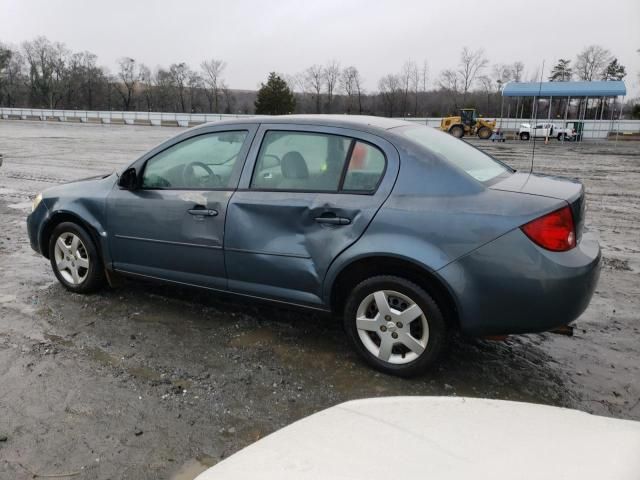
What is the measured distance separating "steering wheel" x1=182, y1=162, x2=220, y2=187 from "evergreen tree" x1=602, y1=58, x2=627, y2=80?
84510 mm

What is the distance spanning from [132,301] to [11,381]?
4.79ft

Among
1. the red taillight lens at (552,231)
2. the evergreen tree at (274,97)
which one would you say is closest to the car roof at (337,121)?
the red taillight lens at (552,231)

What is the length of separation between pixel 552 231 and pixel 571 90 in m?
38.0

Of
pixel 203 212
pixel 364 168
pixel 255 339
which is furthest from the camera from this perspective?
pixel 255 339

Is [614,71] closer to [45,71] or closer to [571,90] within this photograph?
[571,90]

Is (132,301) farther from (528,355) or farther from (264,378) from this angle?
(528,355)

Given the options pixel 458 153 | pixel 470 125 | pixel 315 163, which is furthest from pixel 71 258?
pixel 470 125

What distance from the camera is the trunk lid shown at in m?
3.22

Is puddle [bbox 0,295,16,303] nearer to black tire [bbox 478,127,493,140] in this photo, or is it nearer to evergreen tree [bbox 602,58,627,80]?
black tire [bbox 478,127,493,140]

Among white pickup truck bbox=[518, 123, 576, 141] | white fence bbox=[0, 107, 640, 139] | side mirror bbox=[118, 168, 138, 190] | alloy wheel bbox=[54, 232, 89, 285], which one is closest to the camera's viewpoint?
side mirror bbox=[118, 168, 138, 190]

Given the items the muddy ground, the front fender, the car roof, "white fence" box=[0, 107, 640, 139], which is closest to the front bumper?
the front fender

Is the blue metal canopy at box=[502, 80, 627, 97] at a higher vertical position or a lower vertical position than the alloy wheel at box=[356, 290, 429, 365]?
higher

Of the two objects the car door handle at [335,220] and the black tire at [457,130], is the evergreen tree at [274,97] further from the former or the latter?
the car door handle at [335,220]

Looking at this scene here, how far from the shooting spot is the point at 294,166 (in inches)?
150
